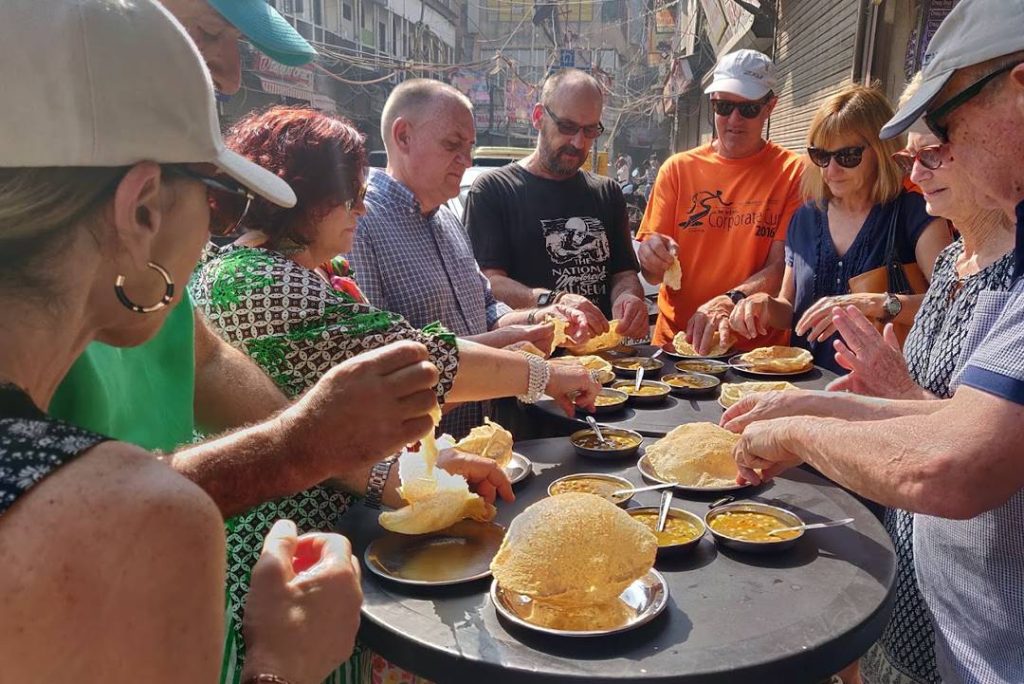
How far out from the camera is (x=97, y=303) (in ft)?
3.43

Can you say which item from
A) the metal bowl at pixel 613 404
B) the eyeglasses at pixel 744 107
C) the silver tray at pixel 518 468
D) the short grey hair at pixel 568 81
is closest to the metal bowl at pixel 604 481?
the silver tray at pixel 518 468

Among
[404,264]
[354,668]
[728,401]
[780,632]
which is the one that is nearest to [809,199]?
[728,401]

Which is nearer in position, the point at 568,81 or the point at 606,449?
the point at 606,449

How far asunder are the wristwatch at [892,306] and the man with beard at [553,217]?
145cm

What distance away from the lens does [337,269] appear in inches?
115

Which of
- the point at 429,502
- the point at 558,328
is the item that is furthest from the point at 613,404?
the point at 429,502

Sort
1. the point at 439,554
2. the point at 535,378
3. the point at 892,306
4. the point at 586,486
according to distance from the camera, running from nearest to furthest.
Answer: the point at 439,554, the point at 586,486, the point at 535,378, the point at 892,306

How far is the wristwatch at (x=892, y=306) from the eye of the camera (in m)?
3.46

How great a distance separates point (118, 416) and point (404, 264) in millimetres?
1997

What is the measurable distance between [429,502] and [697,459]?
35.1 inches

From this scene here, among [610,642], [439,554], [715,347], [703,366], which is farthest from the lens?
[715,347]

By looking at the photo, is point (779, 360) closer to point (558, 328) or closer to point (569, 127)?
point (558, 328)

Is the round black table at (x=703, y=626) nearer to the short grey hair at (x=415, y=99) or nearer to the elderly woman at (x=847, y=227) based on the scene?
the elderly woman at (x=847, y=227)

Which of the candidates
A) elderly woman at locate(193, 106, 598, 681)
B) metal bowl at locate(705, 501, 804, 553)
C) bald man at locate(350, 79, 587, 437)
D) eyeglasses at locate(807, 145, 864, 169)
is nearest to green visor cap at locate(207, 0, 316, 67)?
elderly woman at locate(193, 106, 598, 681)
